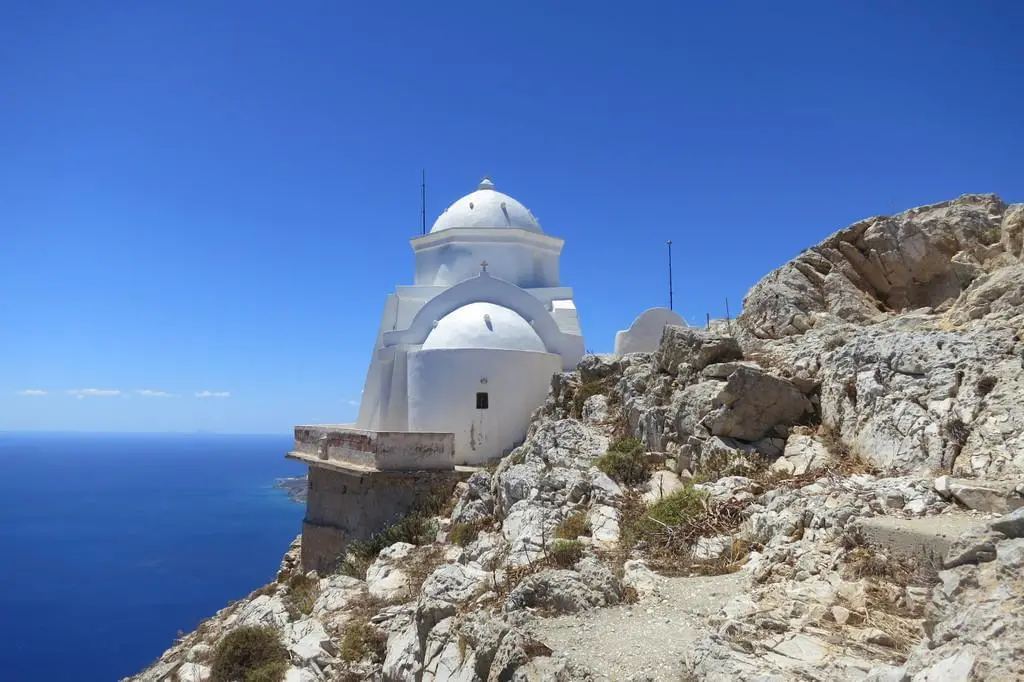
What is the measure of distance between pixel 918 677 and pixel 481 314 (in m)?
14.6

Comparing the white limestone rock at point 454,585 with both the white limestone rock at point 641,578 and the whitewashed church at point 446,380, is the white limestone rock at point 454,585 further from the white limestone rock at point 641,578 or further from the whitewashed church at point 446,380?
the whitewashed church at point 446,380

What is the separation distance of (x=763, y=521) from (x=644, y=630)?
6.58 feet

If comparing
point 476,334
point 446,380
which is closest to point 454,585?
point 446,380

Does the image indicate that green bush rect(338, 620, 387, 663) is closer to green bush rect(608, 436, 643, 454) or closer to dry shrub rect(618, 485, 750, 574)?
dry shrub rect(618, 485, 750, 574)

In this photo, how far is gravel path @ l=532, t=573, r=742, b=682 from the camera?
5004 millimetres

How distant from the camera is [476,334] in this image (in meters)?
17.0

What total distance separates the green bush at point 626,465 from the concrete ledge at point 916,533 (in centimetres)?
433

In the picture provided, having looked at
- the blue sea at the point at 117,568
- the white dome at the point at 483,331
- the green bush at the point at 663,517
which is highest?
the white dome at the point at 483,331

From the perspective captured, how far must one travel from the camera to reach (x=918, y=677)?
10.9ft

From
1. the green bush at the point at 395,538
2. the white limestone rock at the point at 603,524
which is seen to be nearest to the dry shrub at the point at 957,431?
the white limestone rock at the point at 603,524

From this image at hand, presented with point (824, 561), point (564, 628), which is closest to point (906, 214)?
point (824, 561)

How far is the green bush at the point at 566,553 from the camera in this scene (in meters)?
7.15

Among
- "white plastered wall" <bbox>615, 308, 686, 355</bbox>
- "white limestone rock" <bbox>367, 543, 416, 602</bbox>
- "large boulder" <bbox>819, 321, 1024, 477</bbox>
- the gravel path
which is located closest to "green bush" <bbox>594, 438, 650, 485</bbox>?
"large boulder" <bbox>819, 321, 1024, 477</bbox>

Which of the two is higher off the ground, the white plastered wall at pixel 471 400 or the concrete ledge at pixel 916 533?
the white plastered wall at pixel 471 400
